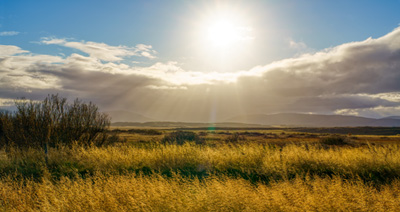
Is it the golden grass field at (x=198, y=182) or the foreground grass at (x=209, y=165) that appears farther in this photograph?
the foreground grass at (x=209, y=165)

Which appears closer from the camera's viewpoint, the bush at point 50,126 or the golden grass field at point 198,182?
the golden grass field at point 198,182

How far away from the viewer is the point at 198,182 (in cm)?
954

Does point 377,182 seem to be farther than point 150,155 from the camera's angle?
No

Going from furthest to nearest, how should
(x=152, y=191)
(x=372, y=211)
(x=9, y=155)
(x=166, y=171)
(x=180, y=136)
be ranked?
(x=180, y=136) → (x=9, y=155) → (x=166, y=171) → (x=152, y=191) → (x=372, y=211)

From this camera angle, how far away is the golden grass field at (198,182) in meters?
7.59

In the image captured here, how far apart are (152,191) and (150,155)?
23.0 ft

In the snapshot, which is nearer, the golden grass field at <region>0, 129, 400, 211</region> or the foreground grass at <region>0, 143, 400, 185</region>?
the golden grass field at <region>0, 129, 400, 211</region>

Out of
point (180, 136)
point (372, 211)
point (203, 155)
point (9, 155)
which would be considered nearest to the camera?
point (372, 211)

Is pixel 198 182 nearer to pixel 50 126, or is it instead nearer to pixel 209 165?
pixel 209 165

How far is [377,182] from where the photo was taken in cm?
A: 1248

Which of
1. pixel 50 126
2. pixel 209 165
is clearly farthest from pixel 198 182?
pixel 50 126

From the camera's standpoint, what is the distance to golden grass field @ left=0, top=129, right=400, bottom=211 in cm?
759

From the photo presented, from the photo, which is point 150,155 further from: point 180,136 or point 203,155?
point 180,136

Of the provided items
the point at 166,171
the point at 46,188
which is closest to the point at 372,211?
the point at 166,171
